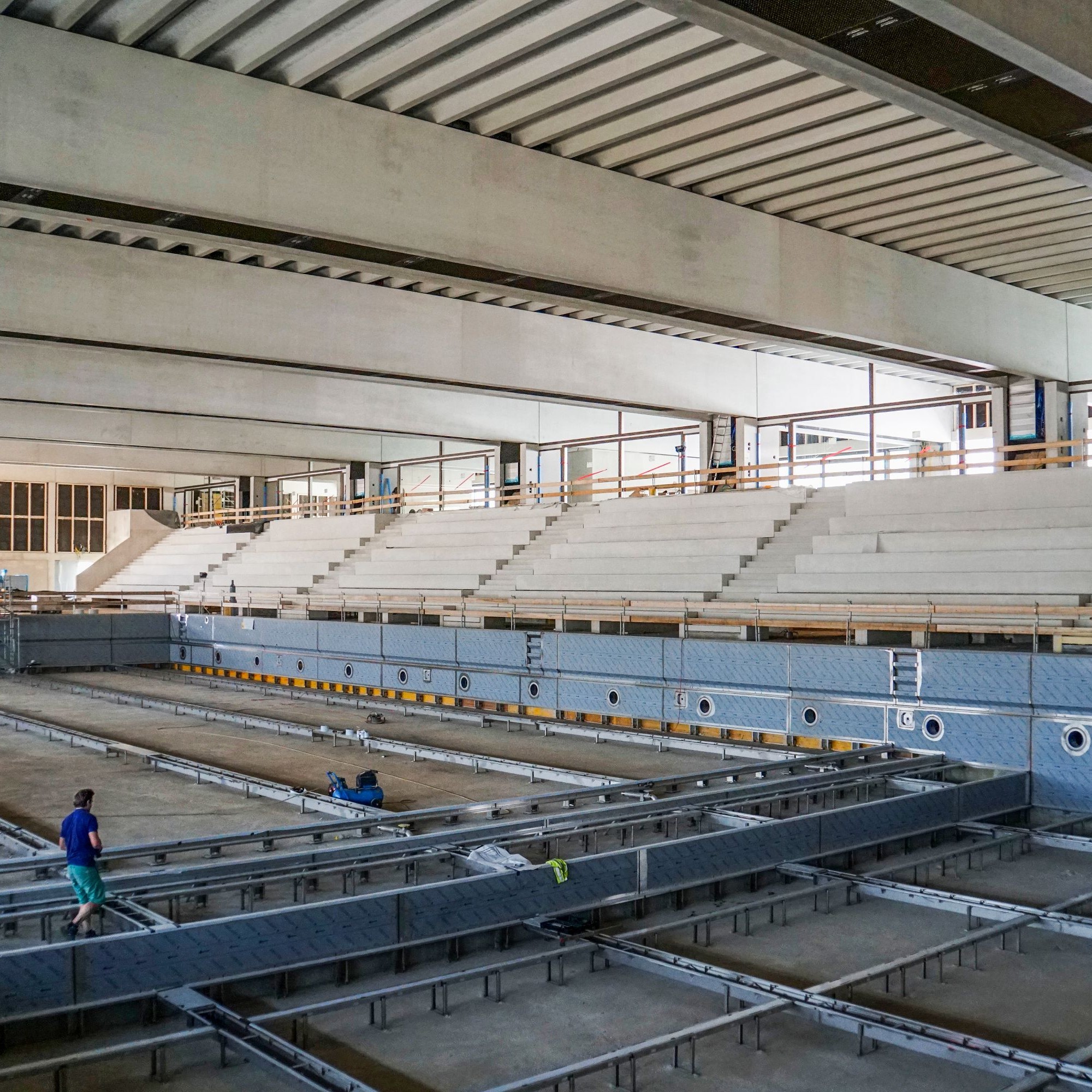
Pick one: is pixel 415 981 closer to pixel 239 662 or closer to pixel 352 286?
pixel 352 286

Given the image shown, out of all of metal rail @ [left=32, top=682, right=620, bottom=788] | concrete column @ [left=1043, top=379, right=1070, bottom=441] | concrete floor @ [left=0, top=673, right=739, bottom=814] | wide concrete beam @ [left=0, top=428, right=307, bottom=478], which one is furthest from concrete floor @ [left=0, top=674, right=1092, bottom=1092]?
wide concrete beam @ [left=0, top=428, right=307, bottom=478]

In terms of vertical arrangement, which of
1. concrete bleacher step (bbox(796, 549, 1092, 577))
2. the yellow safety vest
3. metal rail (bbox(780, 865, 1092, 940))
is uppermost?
concrete bleacher step (bbox(796, 549, 1092, 577))

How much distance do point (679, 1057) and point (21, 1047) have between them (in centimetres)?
366

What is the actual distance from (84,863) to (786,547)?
14641mm

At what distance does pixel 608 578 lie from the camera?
21.2 metres

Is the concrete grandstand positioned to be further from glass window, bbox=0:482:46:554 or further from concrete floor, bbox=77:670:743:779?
glass window, bbox=0:482:46:554

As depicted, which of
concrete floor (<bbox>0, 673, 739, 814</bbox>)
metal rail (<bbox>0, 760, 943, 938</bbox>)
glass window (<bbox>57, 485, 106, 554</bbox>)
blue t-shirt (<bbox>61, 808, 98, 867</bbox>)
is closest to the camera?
blue t-shirt (<bbox>61, 808, 98, 867</bbox>)

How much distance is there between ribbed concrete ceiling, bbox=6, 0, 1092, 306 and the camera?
10.4 meters

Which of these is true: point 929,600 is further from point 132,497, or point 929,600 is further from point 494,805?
point 132,497

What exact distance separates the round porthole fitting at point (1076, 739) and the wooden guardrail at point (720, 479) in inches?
232

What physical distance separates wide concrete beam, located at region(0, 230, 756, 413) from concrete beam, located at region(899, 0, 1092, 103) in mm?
11342

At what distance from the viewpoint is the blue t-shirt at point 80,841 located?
24.2ft

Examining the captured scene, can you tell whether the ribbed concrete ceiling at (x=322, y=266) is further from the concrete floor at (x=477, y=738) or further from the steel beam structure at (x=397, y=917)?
the steel beam structure at (x=397, y=917)

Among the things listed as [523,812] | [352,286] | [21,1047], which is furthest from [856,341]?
[21,1047]
